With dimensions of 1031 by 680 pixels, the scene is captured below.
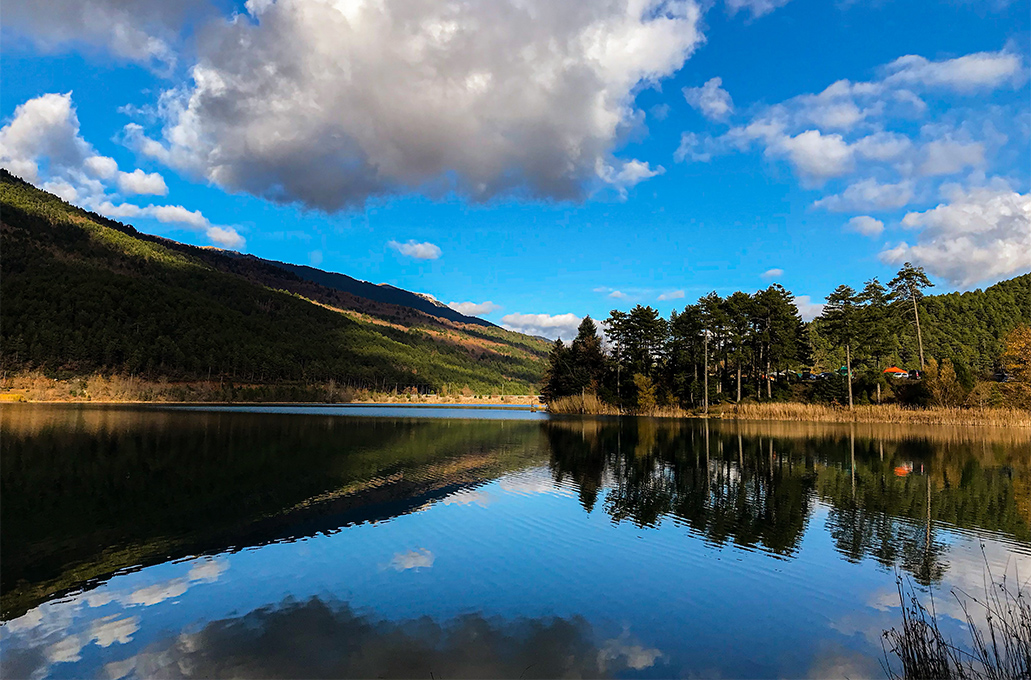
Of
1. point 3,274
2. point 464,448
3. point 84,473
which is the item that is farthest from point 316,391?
point 84,473

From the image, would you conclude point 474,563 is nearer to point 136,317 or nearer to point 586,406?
point 586,406

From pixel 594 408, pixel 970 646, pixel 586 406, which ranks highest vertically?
pixel 586 406

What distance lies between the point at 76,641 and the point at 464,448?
2775 cm

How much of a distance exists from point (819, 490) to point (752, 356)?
5684cm

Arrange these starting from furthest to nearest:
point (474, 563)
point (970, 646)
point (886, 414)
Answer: point (886, 414), point (474, 563), point (970, 646)

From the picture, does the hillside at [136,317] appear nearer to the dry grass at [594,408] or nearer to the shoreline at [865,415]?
the dry grass at [594,408]

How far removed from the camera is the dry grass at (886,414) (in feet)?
167

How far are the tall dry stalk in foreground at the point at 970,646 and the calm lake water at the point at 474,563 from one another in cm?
32

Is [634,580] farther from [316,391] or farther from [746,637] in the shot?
[316,391]

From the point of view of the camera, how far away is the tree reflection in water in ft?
49.6

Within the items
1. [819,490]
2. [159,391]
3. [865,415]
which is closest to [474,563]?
[819,490]

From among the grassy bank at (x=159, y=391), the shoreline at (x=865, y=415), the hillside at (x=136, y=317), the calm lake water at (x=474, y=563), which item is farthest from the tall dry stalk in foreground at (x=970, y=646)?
the hillside at (x=136, y=317)

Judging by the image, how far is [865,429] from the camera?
166ft

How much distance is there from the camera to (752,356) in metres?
74.9
